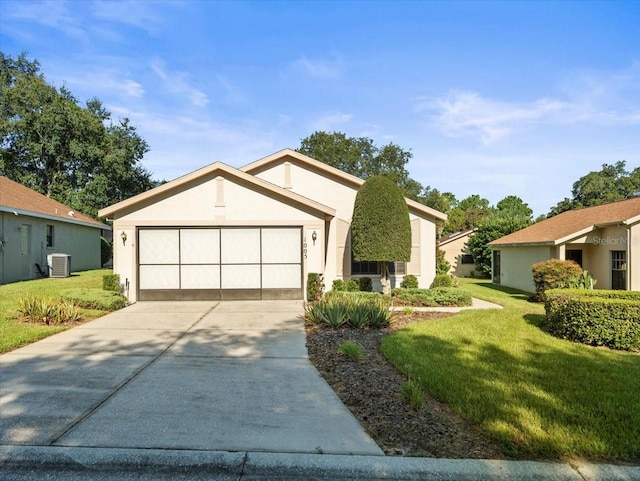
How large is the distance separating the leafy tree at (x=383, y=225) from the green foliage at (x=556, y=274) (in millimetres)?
4808

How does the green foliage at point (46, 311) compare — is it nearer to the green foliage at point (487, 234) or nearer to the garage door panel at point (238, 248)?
the garage door panel at point (238, 248)

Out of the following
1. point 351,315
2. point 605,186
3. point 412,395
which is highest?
point 605,186

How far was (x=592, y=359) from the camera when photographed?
20.8ft

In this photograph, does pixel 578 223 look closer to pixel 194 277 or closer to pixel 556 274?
pixel 556 274

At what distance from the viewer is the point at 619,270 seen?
14.3 metres

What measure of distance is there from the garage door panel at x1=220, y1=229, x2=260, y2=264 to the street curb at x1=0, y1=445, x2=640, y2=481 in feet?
32.9

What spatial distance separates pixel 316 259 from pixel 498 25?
27.2 ft

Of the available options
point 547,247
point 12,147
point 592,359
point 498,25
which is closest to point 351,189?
point 498,25

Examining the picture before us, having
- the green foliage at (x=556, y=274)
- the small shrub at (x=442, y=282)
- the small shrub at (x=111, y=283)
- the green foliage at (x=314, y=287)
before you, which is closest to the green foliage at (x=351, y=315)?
the green foliage at (x=314, y=287)

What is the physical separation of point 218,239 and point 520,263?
14.4 m

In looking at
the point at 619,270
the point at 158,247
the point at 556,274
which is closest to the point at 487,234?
the point at 619,270

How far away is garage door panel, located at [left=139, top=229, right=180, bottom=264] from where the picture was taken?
13.1 meters

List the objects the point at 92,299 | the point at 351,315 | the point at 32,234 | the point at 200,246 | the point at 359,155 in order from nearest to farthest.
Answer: the point at 351,315 → the point at 92,299 → the point at 200,246 → the point at 32,234 → the point at 359,155

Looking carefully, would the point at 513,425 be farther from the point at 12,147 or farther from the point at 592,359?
the point at 12,147
